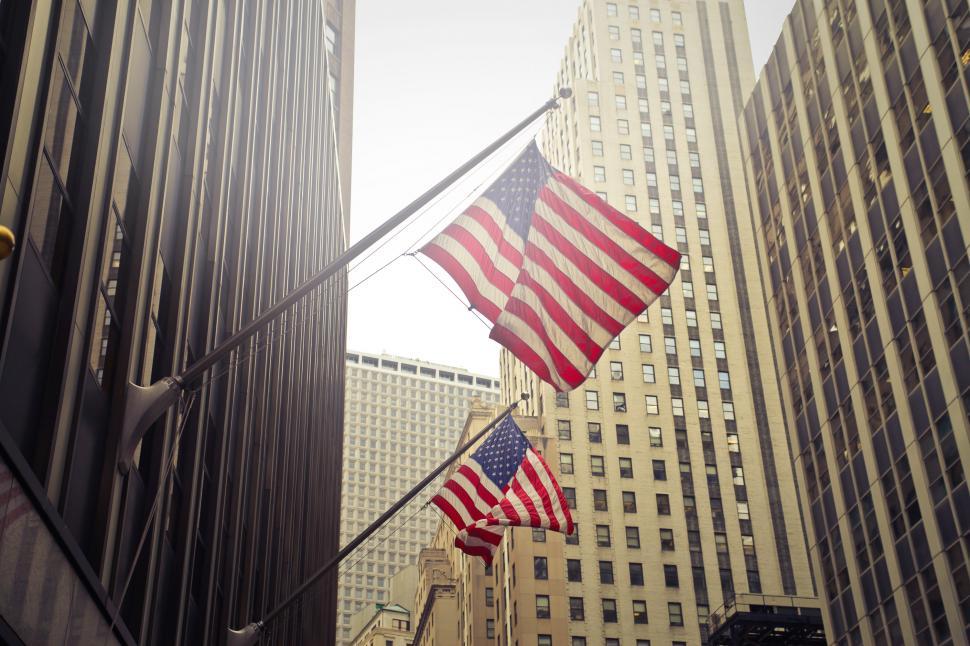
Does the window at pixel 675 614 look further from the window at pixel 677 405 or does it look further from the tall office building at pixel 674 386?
the window at pixel 677 405

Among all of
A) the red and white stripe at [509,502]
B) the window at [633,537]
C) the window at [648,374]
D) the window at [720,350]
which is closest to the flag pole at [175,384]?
the red and white stripe at [509,502]

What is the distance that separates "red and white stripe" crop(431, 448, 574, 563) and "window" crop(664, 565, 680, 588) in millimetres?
60650

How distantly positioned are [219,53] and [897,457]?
2797 centimetres

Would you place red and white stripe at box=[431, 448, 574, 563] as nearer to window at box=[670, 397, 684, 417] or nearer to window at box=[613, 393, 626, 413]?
window at box=[613, 393, 626, 413]

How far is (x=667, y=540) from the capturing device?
8562cm

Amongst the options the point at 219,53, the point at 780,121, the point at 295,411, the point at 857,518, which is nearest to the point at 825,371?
the point at 857,518

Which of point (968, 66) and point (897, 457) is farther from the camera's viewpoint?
point (897, 457)

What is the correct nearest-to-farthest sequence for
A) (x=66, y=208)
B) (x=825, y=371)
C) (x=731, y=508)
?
(x=66, y=208), (x=825, y=371), (x=731, y=508)

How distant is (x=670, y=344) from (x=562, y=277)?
A: 79.3 m

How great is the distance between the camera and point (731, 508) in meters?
88.6

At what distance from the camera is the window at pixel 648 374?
93500 mm

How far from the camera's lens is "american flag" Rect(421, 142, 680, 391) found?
17.9 meters

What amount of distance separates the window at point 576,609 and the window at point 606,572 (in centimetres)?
251

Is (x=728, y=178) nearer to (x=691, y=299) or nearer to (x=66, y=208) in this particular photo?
(x=691, y=299)
